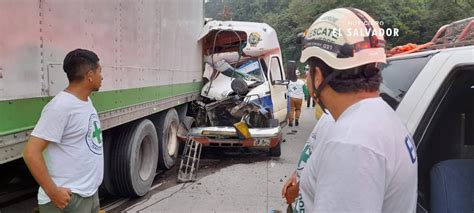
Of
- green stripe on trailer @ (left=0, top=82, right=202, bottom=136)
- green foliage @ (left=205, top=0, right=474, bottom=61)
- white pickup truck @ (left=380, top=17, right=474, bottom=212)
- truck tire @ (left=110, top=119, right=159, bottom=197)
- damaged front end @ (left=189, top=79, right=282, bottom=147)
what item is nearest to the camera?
white pickup truck @ (left=380, top=17, right=474, bottom=212)

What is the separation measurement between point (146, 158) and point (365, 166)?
5301mm

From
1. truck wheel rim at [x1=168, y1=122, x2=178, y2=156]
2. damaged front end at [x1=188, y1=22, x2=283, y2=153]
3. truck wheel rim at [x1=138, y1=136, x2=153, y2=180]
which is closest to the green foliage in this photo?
damaged front end at [x1=188, y1=22, x2=283, y2=153]

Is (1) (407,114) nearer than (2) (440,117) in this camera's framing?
Yes

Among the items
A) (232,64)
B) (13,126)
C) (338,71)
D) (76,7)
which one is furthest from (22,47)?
(232,64)

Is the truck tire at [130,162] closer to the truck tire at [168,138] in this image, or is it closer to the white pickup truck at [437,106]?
the truck tire at [168,138]

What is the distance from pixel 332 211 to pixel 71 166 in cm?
201

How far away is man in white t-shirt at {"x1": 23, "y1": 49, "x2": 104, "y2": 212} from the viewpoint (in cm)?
253

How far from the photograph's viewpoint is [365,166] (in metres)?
1.13

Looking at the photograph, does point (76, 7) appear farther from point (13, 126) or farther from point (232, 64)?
point (232, 64)

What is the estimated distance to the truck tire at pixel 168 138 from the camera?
685 centimetres

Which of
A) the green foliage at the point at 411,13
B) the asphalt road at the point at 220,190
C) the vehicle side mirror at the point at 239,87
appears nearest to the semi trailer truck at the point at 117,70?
the asphalt road at the point at 220,190

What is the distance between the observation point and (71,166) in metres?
2.68

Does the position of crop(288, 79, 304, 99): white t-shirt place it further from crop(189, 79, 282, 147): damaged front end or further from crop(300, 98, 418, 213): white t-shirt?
crop(300, 98, 418, 213): white t-shirt

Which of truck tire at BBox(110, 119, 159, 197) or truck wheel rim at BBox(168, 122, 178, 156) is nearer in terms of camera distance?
truck tire at BBox(110, 119, 159, 197)
